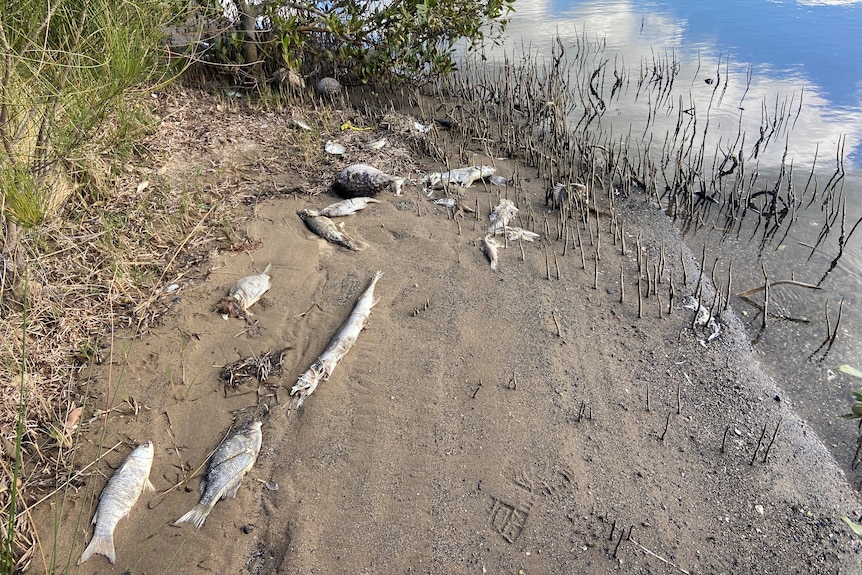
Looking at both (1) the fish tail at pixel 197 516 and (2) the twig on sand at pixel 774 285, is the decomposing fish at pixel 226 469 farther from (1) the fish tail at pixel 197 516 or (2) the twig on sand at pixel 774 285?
(2) the twig on sand at pixel 774 285

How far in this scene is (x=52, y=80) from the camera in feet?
11.7

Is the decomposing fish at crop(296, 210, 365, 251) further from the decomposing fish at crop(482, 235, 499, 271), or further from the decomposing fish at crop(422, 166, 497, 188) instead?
Answer: the decomposing fish at crop(422, 166, 497, 188)

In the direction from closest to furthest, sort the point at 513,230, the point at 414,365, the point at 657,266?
the point at 414,365 → the point at 657,266 → the point at 513,230

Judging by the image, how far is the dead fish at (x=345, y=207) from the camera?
531 cm

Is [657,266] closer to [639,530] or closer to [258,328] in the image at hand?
[639,530]

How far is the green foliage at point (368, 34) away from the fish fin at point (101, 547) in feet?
18.2

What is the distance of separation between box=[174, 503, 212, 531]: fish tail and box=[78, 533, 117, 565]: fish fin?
0.97 ft

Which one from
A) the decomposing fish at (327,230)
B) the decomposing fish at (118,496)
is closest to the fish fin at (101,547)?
the decomposing fish at (118,496)

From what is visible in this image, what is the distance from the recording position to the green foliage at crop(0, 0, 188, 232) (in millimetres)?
3041

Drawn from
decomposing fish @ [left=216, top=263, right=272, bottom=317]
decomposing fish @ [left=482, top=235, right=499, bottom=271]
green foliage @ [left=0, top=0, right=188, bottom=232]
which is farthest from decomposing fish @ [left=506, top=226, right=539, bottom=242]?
green foliage @ [left=0, top=0, right=188, bottom=232]

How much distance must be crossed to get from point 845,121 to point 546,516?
696 cm

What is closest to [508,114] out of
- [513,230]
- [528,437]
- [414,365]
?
[513,230]

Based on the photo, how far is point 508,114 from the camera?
755 cm

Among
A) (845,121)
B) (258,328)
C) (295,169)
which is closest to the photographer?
(258,328)
